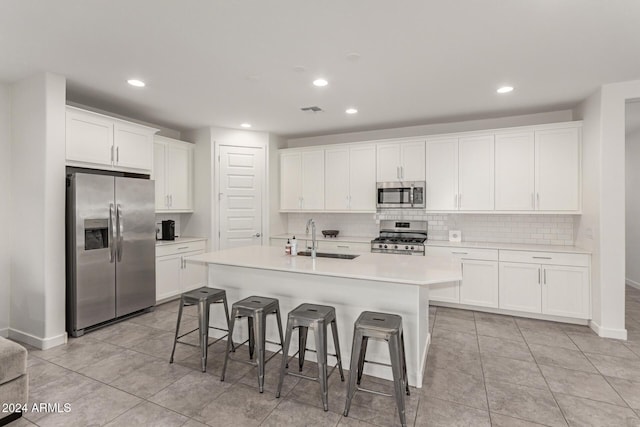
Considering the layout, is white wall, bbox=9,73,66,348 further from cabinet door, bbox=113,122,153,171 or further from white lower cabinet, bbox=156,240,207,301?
white lower cabinet, bbox=156,240,207,301

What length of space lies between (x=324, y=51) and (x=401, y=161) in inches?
105

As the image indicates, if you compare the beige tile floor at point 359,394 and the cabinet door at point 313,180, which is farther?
the cabinet door at point 313,180

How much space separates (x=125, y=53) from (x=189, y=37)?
71cm

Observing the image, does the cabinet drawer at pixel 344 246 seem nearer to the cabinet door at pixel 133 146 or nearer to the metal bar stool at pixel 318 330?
the metal bar stool at pixel 318 330

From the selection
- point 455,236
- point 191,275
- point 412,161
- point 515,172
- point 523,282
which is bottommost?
point 191,275

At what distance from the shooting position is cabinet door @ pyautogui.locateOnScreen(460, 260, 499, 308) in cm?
428

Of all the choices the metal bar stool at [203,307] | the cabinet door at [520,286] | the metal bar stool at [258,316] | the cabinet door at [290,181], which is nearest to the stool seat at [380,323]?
the metal bar stool at [258,316]

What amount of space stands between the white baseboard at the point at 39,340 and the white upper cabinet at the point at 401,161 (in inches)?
176

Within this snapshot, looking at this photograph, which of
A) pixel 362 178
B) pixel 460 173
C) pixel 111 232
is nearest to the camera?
pixel 111 232

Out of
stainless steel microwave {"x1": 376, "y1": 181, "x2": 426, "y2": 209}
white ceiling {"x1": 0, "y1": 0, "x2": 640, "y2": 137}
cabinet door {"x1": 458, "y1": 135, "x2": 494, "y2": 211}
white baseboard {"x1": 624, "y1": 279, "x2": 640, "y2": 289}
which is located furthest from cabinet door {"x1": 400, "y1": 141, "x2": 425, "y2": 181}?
white baseboard {"x1": 624, "y1": 279, "x2": 640, "y2": 289}

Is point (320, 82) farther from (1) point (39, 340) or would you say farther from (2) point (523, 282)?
(1) point (39, 340)

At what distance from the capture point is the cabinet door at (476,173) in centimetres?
456

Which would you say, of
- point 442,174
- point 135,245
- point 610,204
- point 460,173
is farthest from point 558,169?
point 135,245

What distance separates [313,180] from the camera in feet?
18.8
